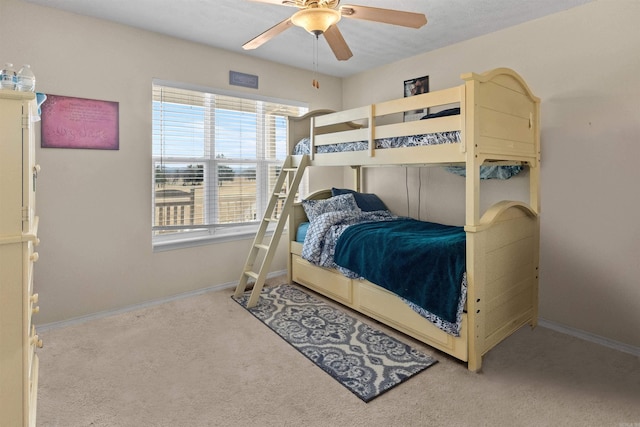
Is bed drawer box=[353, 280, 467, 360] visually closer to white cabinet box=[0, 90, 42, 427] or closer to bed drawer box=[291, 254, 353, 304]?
bed drawer box=[291, 254, 353, 304]

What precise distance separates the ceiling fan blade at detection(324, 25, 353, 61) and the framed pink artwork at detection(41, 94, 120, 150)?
6.33 ft

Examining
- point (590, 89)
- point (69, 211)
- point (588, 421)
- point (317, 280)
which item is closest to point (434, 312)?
point (588, 421)

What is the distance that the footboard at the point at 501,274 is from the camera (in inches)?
83.1

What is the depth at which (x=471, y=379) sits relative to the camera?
2.05 m

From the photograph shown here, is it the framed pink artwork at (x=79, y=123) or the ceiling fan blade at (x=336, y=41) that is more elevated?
the ceiling fan blade at (x=336, y=41)

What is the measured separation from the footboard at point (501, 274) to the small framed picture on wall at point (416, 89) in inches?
58.6

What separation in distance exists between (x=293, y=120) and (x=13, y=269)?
286cm

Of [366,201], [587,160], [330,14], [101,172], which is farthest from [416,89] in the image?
[101,172]

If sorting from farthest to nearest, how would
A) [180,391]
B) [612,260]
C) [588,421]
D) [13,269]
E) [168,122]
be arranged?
[168,122] → [612,260] → [180,391] → [588,421] → [13,269]

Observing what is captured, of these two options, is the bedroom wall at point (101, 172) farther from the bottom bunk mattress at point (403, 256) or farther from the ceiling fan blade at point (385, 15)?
the ceiling fan blade at point (385, 15)

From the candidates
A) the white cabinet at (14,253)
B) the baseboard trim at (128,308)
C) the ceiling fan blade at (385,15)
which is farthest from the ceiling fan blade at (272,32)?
the baseboard trim at (128,308)

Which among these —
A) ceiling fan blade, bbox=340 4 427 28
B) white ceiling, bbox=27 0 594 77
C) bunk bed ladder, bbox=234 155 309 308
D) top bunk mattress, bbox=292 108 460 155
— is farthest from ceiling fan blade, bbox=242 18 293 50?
bunk bed ladder, bbox=234 155 309 308

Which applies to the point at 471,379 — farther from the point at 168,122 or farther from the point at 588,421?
the point at 168,122

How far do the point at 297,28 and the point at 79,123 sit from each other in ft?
6.21
